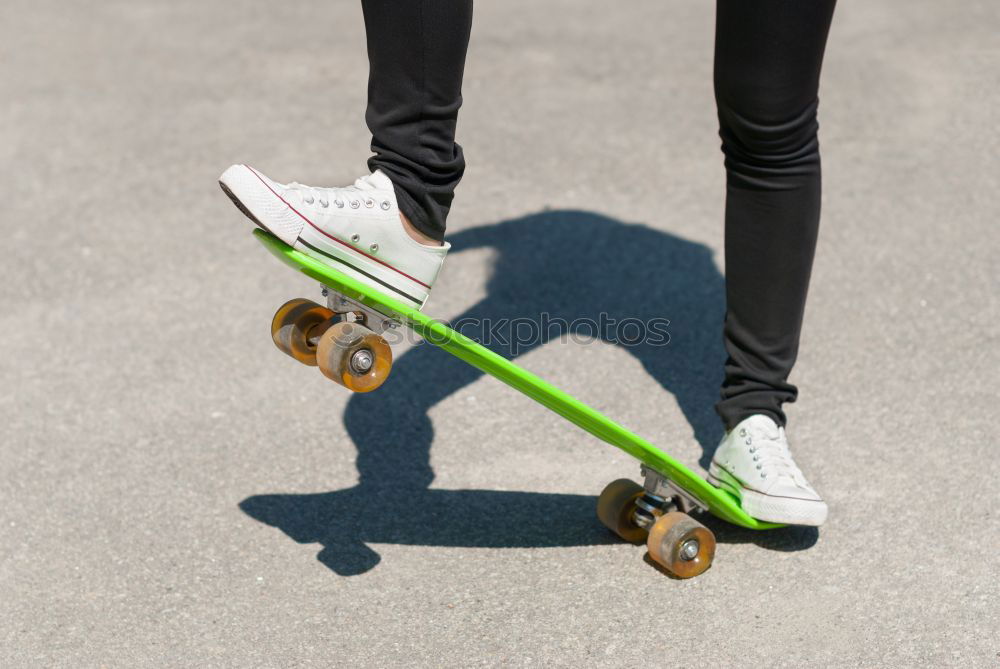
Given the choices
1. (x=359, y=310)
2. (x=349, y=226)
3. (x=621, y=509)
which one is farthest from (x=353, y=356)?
(x=621, y=509)

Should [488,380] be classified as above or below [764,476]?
below

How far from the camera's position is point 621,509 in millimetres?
2562

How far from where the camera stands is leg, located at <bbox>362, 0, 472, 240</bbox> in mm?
2188

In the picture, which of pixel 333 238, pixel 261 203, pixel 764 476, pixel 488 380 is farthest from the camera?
pixel 488 380

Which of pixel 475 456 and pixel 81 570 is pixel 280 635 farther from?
pixel 475 456

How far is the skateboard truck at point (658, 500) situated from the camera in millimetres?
2521

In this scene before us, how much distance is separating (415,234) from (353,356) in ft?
0.94

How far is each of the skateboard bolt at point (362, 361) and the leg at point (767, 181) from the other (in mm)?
862

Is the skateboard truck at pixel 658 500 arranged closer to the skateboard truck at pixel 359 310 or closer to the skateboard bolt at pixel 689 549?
the skateboard bolt at pixel 689 549

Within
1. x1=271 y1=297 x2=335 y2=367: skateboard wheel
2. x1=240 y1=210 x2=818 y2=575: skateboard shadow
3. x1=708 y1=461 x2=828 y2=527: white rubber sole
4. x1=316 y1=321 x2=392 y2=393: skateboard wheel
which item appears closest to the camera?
x1=316 y1=321 x2=392 y2=393: skateboard wheel

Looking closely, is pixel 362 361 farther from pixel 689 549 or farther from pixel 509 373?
pixel 689 549

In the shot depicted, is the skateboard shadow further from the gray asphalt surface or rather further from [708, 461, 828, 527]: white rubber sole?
[708, 461, 828, 527]: white rubber sole

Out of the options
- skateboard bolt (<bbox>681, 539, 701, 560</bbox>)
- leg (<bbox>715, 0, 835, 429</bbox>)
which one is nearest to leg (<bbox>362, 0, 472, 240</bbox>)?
leg (<bbox>715, 0, 835, 429</bbox>)

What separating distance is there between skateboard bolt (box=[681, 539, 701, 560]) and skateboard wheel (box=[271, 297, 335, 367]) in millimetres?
861
